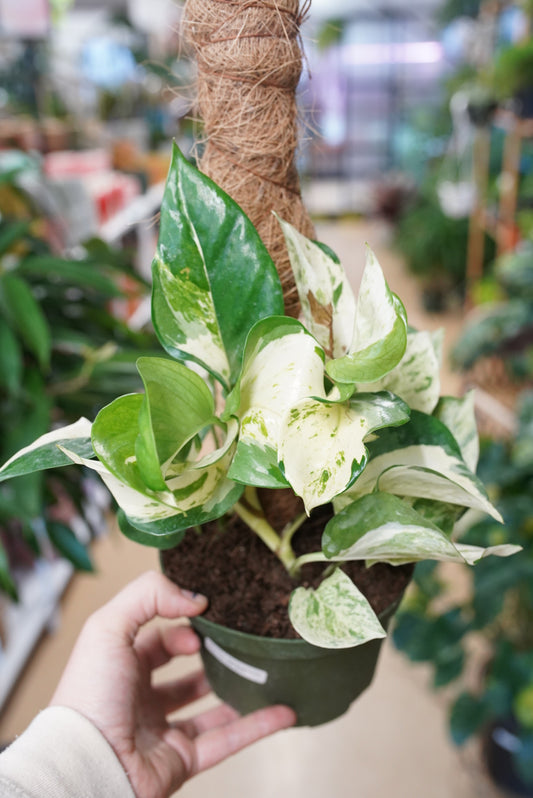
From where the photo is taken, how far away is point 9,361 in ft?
3.52

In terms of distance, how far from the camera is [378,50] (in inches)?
346

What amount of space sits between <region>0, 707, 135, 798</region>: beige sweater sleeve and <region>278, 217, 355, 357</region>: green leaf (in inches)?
18.0

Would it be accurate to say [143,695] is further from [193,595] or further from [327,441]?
[327,441]

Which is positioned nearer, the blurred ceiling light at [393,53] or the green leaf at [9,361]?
the green leaf at [9,361]

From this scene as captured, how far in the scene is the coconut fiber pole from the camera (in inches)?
20.7

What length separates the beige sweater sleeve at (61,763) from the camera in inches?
22.8

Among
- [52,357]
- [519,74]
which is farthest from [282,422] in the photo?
[519,74]

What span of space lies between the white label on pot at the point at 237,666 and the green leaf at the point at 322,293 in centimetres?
33

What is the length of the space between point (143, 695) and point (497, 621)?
1.12 metres

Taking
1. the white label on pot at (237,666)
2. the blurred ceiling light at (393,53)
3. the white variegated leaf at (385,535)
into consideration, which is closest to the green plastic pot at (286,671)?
the white label on pot at (237,666)

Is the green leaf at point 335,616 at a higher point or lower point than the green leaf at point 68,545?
higher

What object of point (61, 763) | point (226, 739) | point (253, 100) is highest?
point (253, 100)

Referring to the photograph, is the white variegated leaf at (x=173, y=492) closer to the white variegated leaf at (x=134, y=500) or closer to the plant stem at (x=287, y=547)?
the white variegated leaf at (x=134, y=500)

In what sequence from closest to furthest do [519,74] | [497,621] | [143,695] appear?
[143,695] → [497,621] → [519,74]
